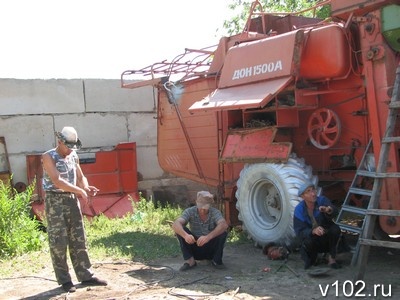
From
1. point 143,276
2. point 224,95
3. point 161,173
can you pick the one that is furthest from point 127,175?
point 143,276

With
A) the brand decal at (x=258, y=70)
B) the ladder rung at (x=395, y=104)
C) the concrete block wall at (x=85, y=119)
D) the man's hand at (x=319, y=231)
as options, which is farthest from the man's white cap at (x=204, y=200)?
the concrete block wall at (x=85, y=119)

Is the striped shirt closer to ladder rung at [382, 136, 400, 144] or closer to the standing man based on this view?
the standing man

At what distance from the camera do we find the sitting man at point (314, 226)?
5.40m

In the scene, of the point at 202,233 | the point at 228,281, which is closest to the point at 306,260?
the point at 228,281

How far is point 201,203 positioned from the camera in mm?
5832

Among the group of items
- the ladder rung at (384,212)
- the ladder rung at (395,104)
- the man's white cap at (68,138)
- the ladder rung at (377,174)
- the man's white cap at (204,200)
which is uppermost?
the ladder rung at (395,104)

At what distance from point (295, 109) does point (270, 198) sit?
3.77ft

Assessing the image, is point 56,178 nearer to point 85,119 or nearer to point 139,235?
point 139,235

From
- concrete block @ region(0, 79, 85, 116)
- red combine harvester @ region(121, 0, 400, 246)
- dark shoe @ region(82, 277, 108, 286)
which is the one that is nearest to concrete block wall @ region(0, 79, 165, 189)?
concrete block @ region(0, 79, 85, 116)

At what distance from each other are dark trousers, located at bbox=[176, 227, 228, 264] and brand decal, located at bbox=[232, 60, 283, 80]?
1.96 meters

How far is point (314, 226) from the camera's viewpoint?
5.49m

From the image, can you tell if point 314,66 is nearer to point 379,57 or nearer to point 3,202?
point 379,57

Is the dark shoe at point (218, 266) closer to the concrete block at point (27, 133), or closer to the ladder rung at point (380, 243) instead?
the ladder rung at point (380, 243)

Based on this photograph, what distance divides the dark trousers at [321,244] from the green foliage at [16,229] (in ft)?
12.1
